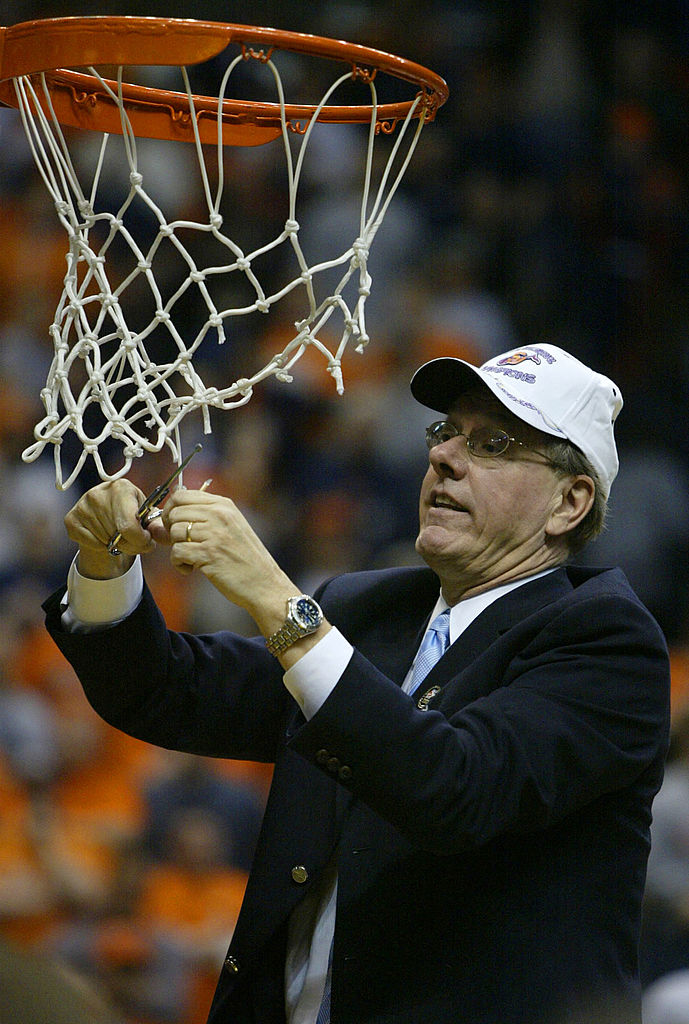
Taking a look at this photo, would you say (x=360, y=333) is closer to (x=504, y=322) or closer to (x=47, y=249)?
(x=504, y=322)

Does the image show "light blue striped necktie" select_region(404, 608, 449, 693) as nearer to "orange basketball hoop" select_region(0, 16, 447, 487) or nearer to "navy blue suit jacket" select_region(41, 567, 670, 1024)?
"navy blue suit jacket" select_region(41, 567, 670, 1024)

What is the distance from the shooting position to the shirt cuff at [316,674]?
126cm

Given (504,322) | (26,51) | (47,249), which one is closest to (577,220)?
(504,322)

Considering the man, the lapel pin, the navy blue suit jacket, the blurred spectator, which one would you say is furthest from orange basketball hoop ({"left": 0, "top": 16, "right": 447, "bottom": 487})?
the blurred spectator

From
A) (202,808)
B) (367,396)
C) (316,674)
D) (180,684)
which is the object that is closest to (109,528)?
(180,684)

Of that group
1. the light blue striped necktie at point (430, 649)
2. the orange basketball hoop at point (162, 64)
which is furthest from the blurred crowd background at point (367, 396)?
Answer: the light blue striped necktie at point (430, 649)

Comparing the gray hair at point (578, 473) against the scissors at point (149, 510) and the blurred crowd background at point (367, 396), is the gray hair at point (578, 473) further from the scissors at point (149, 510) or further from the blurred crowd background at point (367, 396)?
the blurred crowd background at point (367, 396)

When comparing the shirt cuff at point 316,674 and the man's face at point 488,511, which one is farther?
the man's face at point 488,511

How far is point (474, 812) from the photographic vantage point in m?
1.26

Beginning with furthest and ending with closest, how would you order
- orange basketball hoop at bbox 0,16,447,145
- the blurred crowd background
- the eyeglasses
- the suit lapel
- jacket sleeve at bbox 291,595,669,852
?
the blurred crowd background → the eyeglasses → the suit lapel → orange basketball hoop at bbox 0,16,447,145 → jacket sleeve at bbox 291,595,669,852

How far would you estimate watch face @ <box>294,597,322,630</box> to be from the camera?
4.18 ft

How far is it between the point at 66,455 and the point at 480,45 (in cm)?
154

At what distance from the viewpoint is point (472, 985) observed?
4.41 ft

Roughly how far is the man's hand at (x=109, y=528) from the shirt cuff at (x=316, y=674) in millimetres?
256
